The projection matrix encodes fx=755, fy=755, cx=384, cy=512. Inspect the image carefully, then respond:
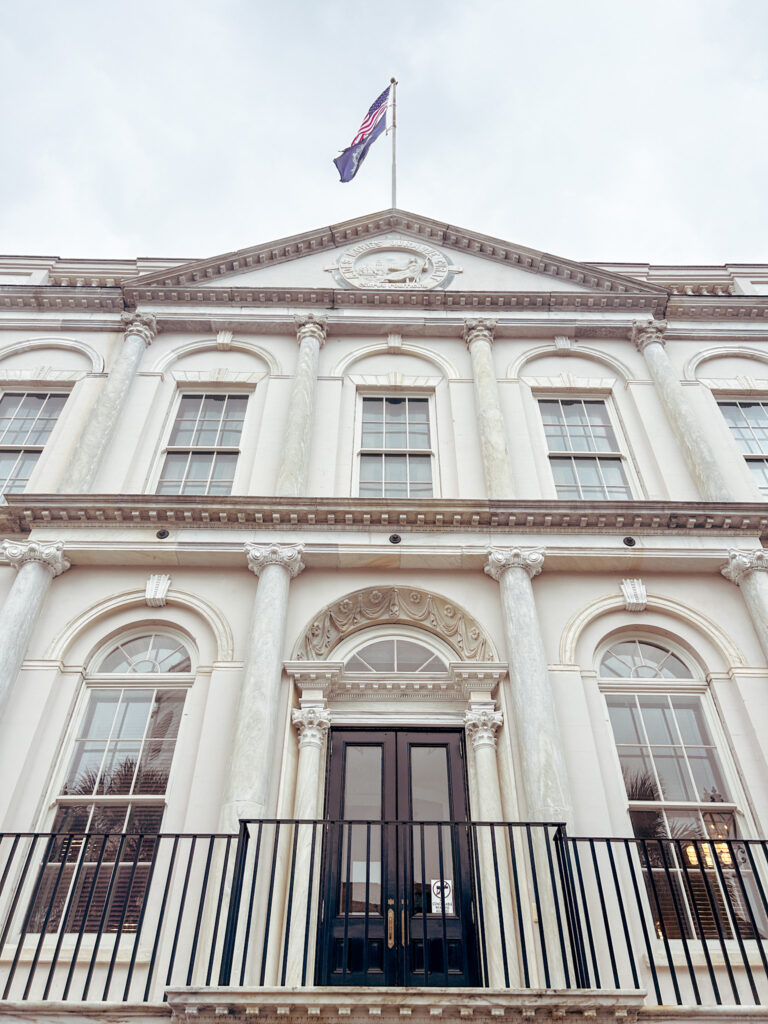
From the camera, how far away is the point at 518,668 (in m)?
8.55

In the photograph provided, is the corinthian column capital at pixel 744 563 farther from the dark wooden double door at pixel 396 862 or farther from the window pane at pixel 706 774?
the dark wooden double door at pixel 396 862

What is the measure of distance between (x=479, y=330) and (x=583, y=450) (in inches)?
117

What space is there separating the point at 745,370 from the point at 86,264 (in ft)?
42.5

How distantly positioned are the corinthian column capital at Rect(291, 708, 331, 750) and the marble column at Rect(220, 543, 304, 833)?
0.24m

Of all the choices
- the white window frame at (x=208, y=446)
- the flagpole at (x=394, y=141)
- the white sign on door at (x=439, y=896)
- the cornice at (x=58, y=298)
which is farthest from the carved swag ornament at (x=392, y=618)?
the flagpole at (x=394, y=141)

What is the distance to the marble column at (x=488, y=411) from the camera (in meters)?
10.7

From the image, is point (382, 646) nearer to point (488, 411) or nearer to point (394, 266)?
point (488, 411)

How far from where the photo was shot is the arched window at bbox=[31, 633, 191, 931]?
745 cm

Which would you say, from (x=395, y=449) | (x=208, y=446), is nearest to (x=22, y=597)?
(x=208, y=446)

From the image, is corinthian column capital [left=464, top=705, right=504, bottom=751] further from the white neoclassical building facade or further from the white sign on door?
the white sign on door

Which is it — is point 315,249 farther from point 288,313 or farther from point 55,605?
point 55,605

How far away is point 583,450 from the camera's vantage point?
11828 mm

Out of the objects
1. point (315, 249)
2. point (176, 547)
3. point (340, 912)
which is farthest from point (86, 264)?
point (340, 912)

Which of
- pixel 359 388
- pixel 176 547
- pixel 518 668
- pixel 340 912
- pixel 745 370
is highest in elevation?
pixel 745 370
